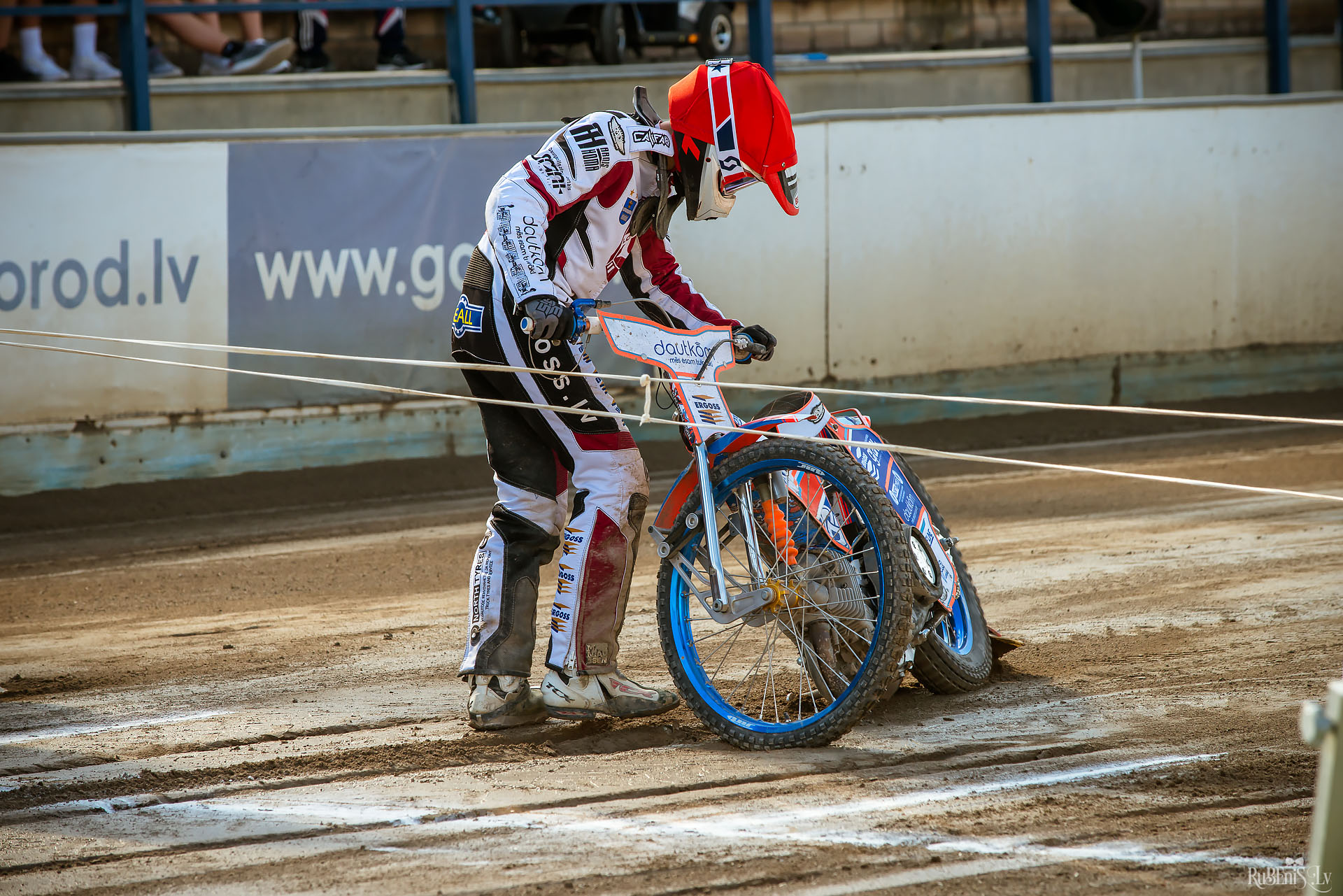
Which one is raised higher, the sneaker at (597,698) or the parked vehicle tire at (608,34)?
the parked vehicle tire at (608,34)

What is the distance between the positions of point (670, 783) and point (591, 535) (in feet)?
2.87

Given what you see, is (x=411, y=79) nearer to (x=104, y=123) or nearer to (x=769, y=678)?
(x=104, y=123)

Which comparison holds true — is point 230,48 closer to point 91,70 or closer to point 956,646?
point 91,70

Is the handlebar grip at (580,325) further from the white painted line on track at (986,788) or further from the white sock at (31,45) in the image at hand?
the white sock at (31,45)

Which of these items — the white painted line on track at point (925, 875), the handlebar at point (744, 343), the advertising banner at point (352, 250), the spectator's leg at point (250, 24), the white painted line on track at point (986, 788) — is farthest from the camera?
the spectator's leg at point (250, 24)

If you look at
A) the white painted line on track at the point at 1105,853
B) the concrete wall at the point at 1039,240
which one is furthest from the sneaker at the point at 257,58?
the white painted line on track at the point at 1105,853

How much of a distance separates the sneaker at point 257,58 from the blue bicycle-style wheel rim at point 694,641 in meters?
8.20

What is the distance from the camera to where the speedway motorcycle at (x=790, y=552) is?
13.4ft

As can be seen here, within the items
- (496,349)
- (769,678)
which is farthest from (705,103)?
(769,678)

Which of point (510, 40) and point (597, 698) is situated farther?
point (510, 40)

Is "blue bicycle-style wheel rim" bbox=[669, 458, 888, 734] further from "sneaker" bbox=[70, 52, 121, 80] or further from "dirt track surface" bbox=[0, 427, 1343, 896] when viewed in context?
"sneaker" bbox=[70, 52, 121, 80]

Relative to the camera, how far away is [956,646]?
4.76m

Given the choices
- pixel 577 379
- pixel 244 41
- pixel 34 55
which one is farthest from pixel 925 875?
pixel 244 41

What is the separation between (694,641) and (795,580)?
1.20 ft
